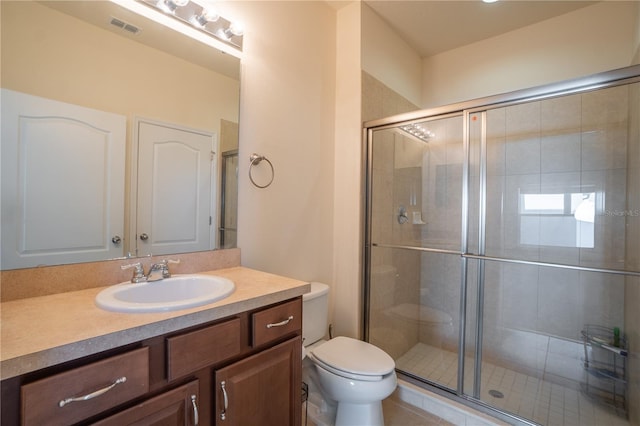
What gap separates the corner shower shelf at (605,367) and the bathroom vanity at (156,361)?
197 cm

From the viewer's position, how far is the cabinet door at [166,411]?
0.74 m

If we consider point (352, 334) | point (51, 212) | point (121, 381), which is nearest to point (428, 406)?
point (352, 334)

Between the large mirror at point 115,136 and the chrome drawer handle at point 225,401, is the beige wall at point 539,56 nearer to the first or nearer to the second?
the large mirror at point 115,136

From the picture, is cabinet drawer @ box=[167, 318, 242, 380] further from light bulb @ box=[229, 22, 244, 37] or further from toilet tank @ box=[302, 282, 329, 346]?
light bulb @ box=[229, 22, 244, 37]

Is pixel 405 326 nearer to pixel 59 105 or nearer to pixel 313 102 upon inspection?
pixel 313 102

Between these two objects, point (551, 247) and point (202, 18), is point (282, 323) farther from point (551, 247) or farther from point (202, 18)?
point (551, 247)

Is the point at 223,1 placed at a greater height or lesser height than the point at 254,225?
greater

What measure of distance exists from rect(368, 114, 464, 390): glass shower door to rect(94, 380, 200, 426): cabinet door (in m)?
1.53

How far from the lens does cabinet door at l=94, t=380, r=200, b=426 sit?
74cm

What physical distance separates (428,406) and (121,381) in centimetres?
178

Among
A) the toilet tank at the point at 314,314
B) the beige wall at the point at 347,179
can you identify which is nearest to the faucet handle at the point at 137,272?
the toilet tank at the point at 314,314

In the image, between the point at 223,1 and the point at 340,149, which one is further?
the point at 340,149

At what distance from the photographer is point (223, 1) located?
1516 millimetres

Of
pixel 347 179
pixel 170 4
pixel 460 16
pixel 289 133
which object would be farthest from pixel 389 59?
pixel 170 4
